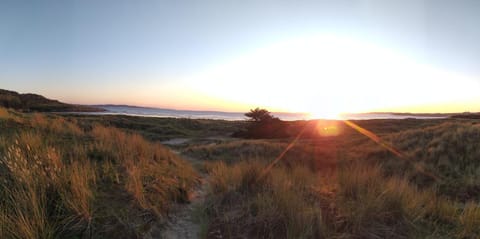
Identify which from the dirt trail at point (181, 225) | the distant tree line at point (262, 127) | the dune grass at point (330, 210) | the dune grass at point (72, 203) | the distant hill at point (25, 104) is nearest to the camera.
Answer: the dune grass at point (72, 203)

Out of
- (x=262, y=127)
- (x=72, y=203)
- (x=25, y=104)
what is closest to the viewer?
(x=72, y=203)

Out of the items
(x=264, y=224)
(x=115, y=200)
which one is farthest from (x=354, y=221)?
(x=115, y=200)

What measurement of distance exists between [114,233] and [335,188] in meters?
4.48

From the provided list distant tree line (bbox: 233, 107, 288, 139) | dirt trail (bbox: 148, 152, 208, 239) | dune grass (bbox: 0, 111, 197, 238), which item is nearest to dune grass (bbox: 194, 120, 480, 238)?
dirt trail (bbox: 148, 152, 208, 239)

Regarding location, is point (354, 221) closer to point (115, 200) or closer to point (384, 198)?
point (384, 198)

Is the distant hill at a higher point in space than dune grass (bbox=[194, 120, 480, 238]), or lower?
higher

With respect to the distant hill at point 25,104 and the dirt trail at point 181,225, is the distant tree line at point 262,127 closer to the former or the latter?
the distant hill at point 25,104

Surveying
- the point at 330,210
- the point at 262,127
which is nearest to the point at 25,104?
the point at 262,127

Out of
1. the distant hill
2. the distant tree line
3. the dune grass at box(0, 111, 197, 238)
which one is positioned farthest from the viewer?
the distant tree line

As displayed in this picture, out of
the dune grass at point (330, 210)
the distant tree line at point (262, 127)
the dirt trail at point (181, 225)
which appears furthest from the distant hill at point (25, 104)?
the dune grass at point (330, 210)

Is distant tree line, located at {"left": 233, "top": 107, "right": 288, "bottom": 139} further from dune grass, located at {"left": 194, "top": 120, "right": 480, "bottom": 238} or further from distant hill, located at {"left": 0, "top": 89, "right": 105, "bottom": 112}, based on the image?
dune grass, located at {"left": 194, "top": 120, "right": 480, "bottom": 238}

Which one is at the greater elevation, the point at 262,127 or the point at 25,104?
the point at 25,104

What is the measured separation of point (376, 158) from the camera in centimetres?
1487

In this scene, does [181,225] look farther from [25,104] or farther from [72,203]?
[25,104]
